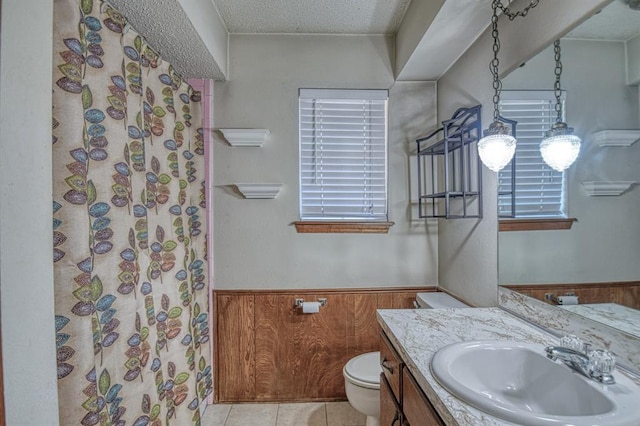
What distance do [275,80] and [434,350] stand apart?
6.00 ft

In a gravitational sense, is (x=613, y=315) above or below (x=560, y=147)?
below

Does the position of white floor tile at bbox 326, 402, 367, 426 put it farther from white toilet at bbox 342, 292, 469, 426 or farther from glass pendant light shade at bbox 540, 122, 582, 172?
glass pendant light shade at bbox 540, 122, 582, 172

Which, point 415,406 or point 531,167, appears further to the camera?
point 531,167

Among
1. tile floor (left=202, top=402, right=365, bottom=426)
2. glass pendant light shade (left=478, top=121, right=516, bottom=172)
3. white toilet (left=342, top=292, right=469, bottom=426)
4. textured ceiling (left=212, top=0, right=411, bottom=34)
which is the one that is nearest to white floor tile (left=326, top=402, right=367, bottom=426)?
tile floor (left=202, top=402, right=365, bottom=426)

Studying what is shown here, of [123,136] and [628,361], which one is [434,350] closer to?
[628,361]

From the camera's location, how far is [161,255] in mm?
1432

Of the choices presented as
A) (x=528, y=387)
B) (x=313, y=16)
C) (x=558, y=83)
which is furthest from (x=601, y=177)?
(x=313, y=16)

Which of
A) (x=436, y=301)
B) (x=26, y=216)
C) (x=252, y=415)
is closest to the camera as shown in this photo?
(x=26, y=216)

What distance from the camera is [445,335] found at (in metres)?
1.03

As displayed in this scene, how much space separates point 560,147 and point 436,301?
1.07 m

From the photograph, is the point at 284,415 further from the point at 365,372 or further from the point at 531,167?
the point at 531,167

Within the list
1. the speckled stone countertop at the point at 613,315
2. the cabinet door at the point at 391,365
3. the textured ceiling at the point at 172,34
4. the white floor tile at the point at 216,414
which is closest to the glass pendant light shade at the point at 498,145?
the speckled stone countertop at the point at 613,315

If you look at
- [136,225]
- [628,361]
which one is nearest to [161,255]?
[136,225]

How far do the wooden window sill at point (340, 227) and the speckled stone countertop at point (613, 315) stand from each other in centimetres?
109
